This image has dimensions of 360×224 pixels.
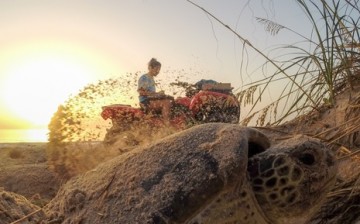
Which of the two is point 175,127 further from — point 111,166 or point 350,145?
point 111,166

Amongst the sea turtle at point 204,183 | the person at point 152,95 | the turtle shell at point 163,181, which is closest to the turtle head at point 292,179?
the sea turtle at point 204,183

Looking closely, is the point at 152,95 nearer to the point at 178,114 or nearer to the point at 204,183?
the point at 178,114

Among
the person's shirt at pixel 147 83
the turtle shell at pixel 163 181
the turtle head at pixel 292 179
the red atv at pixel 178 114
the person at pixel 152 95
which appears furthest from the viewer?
the person's shirt at pixel 147 83

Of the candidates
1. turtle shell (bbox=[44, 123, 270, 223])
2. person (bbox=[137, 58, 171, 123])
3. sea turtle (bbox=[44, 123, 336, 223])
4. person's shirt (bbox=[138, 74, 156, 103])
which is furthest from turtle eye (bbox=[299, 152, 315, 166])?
person's shirt (bbox=[138, 74, 156, 103])

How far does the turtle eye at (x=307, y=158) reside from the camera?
5.97ft

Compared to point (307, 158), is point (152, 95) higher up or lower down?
higher up

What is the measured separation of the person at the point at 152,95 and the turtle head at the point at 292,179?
395 centimetres

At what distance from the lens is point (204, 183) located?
5.15 ft

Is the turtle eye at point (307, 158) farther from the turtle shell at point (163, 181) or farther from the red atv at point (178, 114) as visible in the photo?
the red atv at point (178, 114)

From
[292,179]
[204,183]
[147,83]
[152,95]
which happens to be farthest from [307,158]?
[147,83]

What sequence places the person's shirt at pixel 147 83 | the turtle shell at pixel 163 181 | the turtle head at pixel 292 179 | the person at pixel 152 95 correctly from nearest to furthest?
the turtle shell at pixel 163 181, the turtle head at pixel 292 179, the person at pixel 152 95, the person's shirt at pixel 147 83

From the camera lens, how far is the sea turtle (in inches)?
60.9

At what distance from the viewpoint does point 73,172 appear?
5.54m

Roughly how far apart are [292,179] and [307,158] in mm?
143
